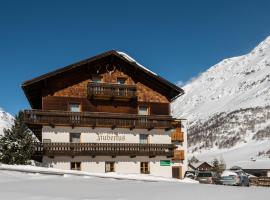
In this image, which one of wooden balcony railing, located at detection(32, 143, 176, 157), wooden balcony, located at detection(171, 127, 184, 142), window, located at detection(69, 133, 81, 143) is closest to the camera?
wooden balcony railing, located at detection(32, 143, 176, 157)

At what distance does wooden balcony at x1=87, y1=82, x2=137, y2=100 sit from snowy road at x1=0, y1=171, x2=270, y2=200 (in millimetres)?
21586

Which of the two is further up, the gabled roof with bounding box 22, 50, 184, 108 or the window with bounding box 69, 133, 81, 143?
the gabled roof with bounding box 22, 50, 184, 108

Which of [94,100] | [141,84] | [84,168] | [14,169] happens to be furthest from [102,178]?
[141,84]

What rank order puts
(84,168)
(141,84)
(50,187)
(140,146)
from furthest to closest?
(141,84), (140,146), (84,168), (50,187)

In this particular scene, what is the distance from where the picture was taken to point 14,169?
20.2 metres

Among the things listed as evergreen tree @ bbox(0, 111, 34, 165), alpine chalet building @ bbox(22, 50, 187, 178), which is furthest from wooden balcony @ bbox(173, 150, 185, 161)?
evergreen tree @ bbox(0, 111, 34, 165)

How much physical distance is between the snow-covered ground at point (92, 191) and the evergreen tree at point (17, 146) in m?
19.4

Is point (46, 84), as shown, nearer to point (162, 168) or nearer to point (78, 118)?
point (78, 118)

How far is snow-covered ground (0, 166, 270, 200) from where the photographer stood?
1308 cm

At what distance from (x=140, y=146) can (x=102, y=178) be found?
→ 67.2 ft

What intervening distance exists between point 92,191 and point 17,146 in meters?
26.0

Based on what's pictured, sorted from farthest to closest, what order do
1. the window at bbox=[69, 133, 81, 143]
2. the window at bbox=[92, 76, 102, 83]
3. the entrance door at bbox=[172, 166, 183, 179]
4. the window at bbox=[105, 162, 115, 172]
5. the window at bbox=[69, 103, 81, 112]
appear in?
the entrance door at bbox=[172, 166, 183, 179], the window at bbox=[92, 76, 102, 83], the window at bbox=[69, 103, 81, 112], the window at bbox=[105, 162, 115, 172], the window at bbox=[69, 133, 81, 143]

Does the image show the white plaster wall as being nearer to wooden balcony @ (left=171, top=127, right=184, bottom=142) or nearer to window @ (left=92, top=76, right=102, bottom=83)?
window @ (left=92, top=76, right=102, bottom=83)

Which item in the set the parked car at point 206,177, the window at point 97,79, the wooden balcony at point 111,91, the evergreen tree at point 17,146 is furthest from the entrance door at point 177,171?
the evergreen tree at point 17,146
